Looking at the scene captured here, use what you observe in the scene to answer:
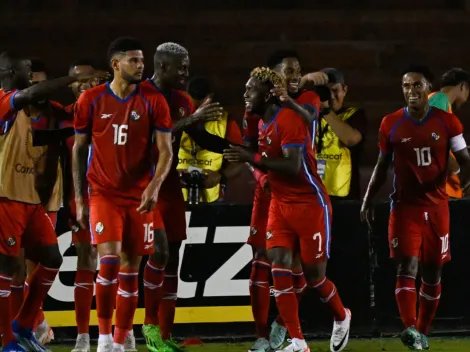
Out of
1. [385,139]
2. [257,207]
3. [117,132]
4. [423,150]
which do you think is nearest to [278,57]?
[385,139]

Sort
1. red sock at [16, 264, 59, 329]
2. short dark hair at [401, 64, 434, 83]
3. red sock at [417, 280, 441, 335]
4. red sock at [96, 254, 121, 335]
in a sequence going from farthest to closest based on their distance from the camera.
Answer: red sock at [417, 280, 441, 335] → short dark hair at [401, 64, 434, 83] → red sock at [16, 264, 59, 329] → red sock at [96, 254, 121, 335]

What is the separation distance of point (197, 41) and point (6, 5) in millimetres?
2155

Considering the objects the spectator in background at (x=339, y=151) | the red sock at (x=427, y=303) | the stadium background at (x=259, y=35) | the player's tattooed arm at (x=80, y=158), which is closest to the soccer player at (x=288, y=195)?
the player's tattooed arm at (x=80, y=158)

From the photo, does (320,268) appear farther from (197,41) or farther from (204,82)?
(197,41)

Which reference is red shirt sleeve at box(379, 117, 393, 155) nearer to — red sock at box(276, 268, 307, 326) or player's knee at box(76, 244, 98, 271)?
red sock at box(276, 268, 307, 326)

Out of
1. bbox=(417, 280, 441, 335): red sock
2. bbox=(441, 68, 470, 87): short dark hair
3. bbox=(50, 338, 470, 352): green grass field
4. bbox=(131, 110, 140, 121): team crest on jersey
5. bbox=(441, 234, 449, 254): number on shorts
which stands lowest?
bbox=(50, 338, 470, 352): green grass field

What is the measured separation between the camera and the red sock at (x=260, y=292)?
30.4 feet

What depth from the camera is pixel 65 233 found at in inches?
394

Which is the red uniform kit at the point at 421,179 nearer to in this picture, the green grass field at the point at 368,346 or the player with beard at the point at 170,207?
the green grass field at the point at 368,346

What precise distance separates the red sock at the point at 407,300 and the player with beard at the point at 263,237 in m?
0.73

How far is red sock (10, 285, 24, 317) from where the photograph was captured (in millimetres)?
8961

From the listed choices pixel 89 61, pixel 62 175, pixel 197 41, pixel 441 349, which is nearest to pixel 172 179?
pixel 62 175

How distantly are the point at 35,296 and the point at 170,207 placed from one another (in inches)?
45.6

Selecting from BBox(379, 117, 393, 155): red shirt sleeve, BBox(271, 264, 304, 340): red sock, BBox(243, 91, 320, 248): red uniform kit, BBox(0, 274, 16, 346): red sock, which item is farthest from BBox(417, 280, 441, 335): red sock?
BBox(0, 274, 16, 346): red sock
